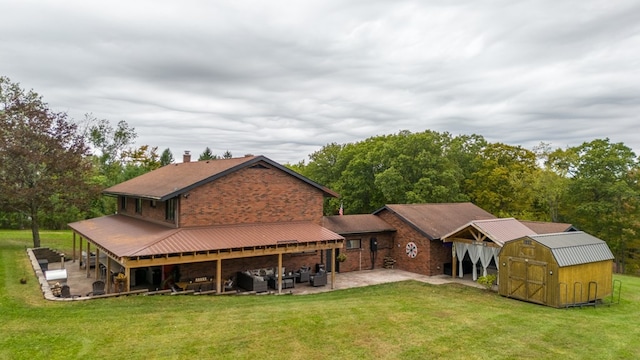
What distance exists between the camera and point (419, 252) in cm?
2316

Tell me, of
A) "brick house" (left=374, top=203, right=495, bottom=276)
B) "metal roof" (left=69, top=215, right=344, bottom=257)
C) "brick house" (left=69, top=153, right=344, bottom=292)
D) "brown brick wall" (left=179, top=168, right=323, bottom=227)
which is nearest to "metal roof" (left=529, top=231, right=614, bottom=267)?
"brick house" (left=374, top=203, right=495, bottom=276)

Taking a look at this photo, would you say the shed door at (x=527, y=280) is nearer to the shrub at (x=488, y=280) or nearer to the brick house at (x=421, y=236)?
the shrub at (x=488, y=280)

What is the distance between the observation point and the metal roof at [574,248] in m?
15.6

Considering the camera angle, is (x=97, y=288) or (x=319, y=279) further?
(x=319, y=279)

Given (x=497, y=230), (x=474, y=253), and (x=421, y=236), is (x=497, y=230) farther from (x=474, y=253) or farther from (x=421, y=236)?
(x=421, y=236)

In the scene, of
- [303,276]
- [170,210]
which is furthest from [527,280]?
[170,210]

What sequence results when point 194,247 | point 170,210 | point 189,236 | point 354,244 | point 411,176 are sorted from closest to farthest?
point 194,247 < point 189,236 < point 170,210 < point 354,244 < point 411,176

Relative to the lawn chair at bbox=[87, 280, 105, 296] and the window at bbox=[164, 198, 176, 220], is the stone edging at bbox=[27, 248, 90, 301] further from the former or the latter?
the window at bbox=[164, 198, 176, 220]

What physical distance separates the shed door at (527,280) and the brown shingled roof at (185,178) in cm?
937

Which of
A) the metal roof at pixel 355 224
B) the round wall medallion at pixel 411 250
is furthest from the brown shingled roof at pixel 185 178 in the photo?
the round wall medallion at pixel 411 250

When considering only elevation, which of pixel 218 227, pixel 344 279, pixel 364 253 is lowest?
pixel 344 279

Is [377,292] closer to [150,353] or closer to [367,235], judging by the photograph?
[367,235]

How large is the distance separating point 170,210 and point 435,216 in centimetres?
1500

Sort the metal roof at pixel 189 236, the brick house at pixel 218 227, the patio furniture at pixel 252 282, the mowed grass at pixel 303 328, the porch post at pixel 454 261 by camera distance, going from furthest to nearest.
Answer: the porch post at pixel 454 261 → the patio furniture at pixel 252 282 → the brick house at pixel 218 227 → the metal roof at pixel 189 236 → the mowed grass at pixel 303 328
